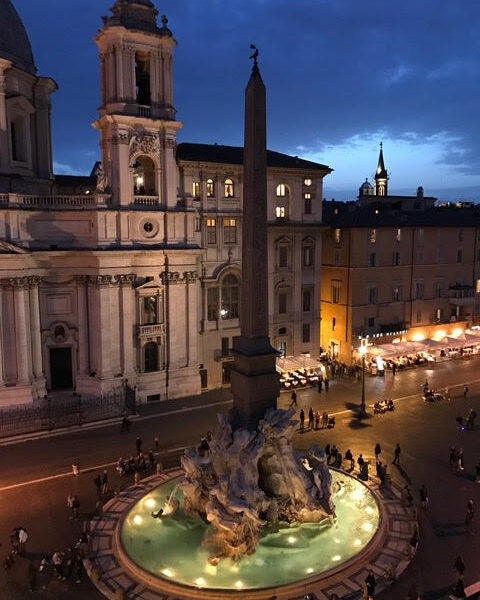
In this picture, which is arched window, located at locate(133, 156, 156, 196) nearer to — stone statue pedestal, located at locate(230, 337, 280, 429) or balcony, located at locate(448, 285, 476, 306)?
stone statue pedestal, located at locate(230, 337, 280, 429)

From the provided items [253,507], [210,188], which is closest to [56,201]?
[210,188]

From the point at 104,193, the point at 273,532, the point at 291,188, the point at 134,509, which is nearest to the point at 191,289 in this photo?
the point at 104,193

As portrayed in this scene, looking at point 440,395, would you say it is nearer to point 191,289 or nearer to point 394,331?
point 394,331

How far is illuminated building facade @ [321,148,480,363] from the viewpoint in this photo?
146 feet

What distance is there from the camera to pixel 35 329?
33938mm

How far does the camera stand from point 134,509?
71.5 ft

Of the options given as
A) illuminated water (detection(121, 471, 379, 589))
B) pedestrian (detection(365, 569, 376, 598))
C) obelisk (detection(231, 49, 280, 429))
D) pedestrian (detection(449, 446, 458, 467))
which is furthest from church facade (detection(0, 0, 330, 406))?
pedestrian (detection(365, 569, 376, 598))

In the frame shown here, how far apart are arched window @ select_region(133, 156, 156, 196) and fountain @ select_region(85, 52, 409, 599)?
59.7 ft

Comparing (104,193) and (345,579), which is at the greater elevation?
(104,193)

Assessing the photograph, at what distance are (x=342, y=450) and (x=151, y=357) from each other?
47.6 ft

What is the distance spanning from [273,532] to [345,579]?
3.14 m

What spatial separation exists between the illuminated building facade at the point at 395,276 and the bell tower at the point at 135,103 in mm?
16021

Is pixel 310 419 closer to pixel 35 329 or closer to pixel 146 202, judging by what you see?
pixel 146 202

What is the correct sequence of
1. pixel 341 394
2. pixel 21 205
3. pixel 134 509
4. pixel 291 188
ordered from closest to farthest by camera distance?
pixel 134 509
pixel 21 205
pixel 341 394
pixel 291 188
